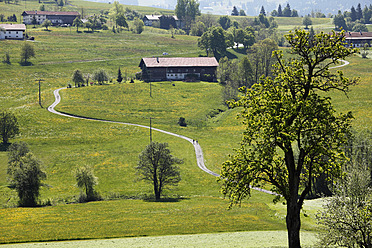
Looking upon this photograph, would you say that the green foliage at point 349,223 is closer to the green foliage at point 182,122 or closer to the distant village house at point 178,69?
the green foliage at point 182,122

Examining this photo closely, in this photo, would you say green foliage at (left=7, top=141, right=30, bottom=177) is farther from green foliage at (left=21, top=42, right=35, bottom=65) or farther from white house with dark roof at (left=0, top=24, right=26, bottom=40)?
white house with dark roof at (left=0, top=24, right=26, bottom=40)

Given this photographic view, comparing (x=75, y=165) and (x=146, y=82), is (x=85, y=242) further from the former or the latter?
(x=146, y=82)

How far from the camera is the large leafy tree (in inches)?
927

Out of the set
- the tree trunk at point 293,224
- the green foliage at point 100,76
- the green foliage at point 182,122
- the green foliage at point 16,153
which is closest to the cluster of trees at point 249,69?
the green foliage at point 182,122

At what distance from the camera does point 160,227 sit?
40.6 metres

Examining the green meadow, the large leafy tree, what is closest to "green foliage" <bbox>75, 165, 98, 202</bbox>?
the green meadow

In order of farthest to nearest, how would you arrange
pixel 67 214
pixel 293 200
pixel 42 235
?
pixel 67 214, pixel 42 235, pixel 293 200

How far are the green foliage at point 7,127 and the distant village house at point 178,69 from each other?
61.9m

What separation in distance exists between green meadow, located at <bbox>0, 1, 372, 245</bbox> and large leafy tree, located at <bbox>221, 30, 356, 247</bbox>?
445 inches

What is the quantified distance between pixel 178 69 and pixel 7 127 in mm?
73375

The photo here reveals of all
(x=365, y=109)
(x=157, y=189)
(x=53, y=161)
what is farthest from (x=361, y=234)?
(x=365, y=109)

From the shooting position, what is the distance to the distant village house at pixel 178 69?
143875mm

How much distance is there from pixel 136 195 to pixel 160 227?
2097cm

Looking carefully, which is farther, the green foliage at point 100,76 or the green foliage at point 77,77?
the green foliage at point 100,76
